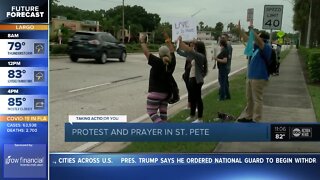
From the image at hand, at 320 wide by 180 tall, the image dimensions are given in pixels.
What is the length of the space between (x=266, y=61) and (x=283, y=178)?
235 cm

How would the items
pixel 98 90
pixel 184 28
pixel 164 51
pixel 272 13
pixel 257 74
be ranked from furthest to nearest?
pixel 98 90
pixel 257 74
pixel 164 51
pixel 272 13
pixel 184 28

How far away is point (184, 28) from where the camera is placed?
3992mm

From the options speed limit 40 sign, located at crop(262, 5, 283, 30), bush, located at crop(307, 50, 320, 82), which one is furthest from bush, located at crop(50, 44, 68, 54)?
bush, located at crop(307, 50, 320, 82)

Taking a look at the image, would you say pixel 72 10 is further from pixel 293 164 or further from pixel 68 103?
pixel 68 103

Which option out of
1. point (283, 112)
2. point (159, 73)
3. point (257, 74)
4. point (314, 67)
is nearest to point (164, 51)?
point (159, 73)

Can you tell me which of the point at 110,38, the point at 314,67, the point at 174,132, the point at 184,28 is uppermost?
the point at 184,28

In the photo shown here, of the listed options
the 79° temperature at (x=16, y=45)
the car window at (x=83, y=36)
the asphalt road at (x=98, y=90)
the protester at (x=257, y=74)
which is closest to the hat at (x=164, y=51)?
the asphalt road at (x=98, y=90)

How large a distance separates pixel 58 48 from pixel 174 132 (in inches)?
53.4

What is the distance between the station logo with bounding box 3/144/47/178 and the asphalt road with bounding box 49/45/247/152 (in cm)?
132

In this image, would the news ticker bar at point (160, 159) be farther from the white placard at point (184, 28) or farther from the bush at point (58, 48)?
the white placard at point (184, 28)

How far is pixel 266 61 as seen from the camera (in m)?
5.51

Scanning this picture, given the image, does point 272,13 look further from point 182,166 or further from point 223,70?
point 223,70

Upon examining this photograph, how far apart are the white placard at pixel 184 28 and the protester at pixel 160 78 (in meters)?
0.28

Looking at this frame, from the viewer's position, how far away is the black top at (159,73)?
183 inches
